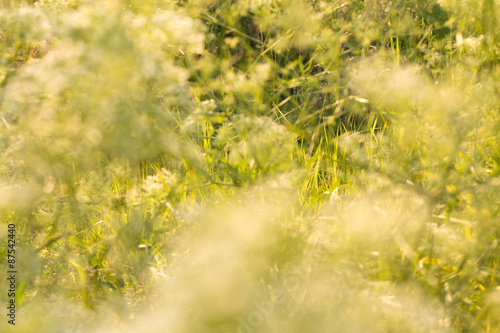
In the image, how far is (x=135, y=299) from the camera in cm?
149

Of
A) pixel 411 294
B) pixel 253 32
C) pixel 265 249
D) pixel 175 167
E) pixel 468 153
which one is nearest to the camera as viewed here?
pixel 265 249

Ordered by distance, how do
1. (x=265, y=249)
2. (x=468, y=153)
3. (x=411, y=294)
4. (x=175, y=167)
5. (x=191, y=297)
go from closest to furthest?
(x=191, y=297) → (x=265, y=249) → (x=411, y=294) → (x=468, y=153) → (x=175, y=167)

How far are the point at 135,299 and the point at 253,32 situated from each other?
2.09m

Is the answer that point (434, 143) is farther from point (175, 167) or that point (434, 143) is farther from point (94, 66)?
point (175, 167)

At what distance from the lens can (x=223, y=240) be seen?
104 cm

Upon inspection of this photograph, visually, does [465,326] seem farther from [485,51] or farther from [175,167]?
Result: [175,167]

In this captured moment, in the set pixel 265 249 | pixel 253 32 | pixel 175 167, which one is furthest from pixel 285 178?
pixel 253 32

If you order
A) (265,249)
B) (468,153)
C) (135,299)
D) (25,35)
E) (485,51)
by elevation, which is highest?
(485,51)

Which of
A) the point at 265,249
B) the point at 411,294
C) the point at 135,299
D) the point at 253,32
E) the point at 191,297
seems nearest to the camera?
the point at 191,297

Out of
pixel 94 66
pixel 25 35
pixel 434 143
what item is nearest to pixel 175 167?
pixel 25 35

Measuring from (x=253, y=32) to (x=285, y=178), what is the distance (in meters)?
1.98

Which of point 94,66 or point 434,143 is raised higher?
point 94,66

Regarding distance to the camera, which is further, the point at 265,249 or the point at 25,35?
the point at 25,35

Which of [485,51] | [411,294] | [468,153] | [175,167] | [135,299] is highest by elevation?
[485,51]
